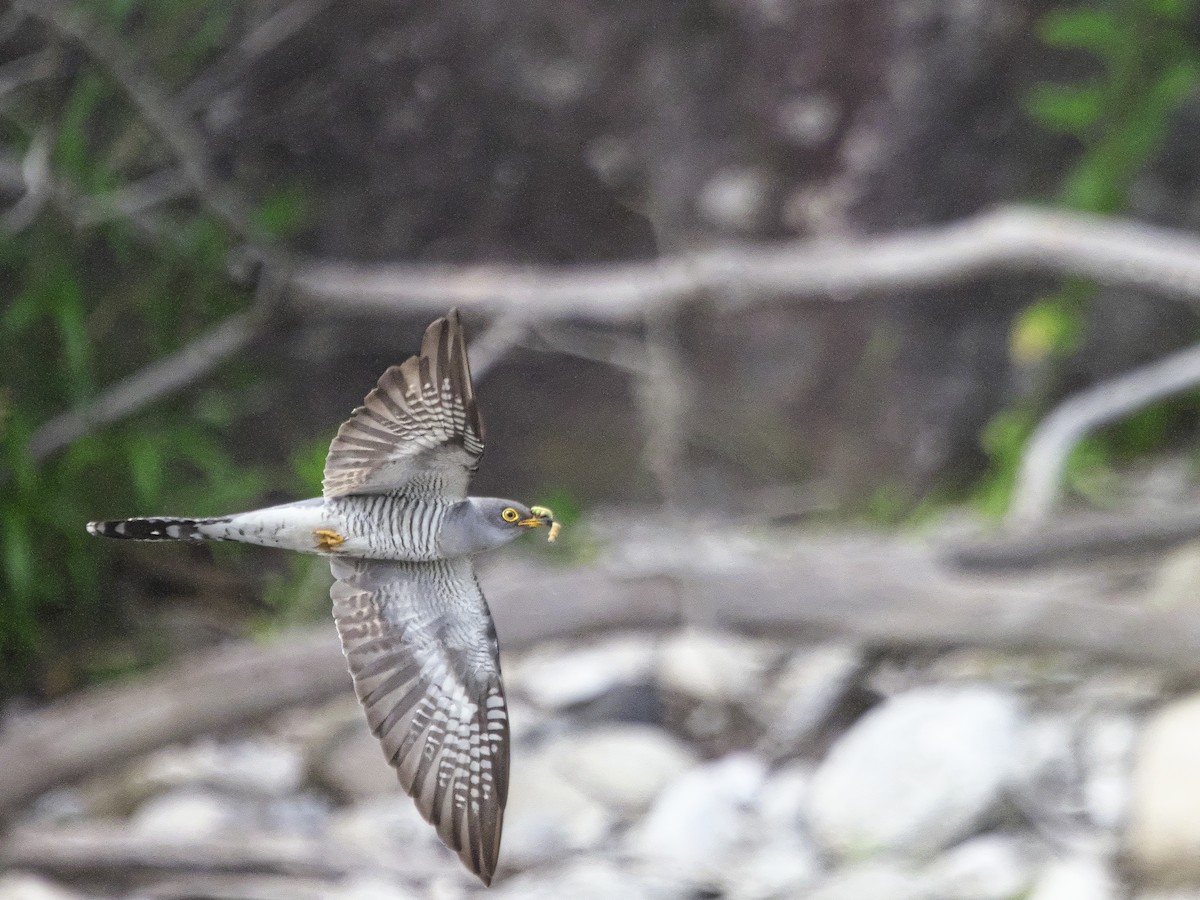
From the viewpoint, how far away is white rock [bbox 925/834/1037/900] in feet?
3.85

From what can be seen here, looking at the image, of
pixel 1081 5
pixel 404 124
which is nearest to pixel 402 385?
pixel 404 124

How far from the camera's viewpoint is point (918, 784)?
1232 millimetres

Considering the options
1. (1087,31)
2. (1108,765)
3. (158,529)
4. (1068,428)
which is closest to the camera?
(158,529)

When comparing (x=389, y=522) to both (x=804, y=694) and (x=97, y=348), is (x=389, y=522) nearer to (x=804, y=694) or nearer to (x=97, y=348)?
(x=97, y=348)

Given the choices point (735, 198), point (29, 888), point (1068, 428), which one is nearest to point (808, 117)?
point (735, 198)

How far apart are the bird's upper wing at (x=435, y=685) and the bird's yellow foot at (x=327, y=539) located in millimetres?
13

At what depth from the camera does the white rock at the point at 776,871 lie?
114 centimetres

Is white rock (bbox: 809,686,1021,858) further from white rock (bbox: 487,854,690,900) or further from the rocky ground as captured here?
white rock (bbox: 487,854,690,900)

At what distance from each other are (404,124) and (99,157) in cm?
51

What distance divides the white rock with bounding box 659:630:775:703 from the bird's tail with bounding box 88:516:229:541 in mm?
1193

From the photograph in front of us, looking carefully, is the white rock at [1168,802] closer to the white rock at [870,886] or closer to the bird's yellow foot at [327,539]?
the white rock at [870,886]

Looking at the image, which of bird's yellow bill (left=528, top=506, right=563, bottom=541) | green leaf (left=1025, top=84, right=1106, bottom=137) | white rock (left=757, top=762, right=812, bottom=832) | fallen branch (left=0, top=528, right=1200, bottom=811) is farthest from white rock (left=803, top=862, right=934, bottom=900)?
green leaf (left=1025, top=84, right=1106, bottom=137)

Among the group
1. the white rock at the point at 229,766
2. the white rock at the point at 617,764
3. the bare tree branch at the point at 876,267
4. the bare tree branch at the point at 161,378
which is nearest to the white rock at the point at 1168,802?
the white rock at the point at 617,764

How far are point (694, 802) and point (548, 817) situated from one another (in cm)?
15
